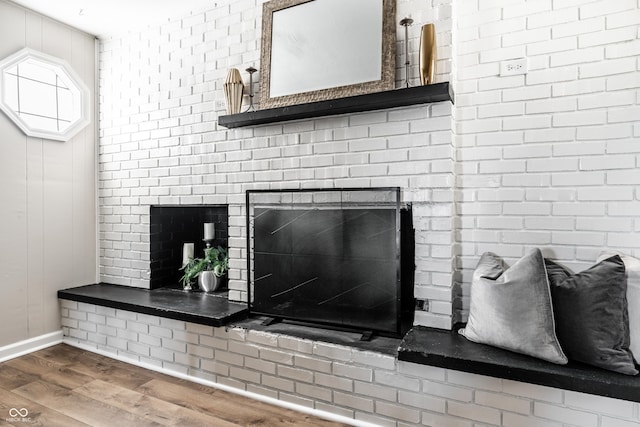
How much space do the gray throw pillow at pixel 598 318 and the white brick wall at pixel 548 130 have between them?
38 cm

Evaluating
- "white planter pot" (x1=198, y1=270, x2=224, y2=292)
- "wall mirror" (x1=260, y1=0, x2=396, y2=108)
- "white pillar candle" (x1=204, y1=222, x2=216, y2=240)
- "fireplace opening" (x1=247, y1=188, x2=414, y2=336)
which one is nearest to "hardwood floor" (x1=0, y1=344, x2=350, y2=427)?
"fireplace opening" (x1=247, y1=188, x2=414, y2=336)

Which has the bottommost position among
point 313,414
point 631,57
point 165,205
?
point 313,414

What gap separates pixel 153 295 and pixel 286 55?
2002mm

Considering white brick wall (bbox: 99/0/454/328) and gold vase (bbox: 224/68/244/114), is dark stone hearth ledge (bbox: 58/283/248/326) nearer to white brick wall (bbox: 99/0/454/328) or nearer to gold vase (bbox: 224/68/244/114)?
white brick wall (bbox: 99/0/454/328)

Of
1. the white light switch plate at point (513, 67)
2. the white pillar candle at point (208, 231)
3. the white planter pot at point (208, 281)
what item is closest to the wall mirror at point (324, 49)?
the white light switch plate at point (513, 67)

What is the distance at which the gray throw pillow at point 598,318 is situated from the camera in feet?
5.23

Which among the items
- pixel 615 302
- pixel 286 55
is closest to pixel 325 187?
pixel 286 55

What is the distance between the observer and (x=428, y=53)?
2025 mm

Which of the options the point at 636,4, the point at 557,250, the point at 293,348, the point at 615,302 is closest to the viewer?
the point at 615,302

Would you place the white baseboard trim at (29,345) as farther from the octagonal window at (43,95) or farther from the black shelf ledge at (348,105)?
the black shelf ledge at (348,105)

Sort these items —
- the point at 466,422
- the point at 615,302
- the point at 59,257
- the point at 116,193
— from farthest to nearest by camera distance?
1. the point at 116,193
2. the point at 59,257
3. the point at 466,422
4. the point at 615,302

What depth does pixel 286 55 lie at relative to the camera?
2486 mm

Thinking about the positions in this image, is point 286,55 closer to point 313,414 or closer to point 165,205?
point 165,205

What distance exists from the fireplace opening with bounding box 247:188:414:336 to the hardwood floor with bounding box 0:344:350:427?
0.57 metres
